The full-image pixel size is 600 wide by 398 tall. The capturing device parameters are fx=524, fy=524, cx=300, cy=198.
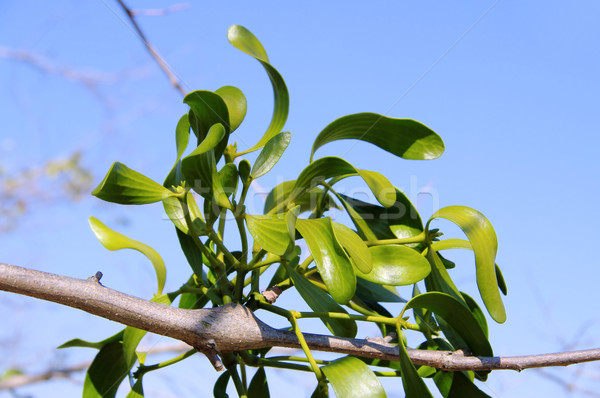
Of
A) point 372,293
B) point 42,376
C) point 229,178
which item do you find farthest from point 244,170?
point 42,376

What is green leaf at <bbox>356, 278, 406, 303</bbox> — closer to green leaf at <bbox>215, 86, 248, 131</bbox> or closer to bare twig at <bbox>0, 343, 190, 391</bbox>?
green leaf at <bbox>215, 86, 248, 131</bbox>

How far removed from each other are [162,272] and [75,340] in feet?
0.47

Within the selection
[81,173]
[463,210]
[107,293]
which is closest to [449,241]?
[463,210]

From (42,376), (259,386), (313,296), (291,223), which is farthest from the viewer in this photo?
(42,376)

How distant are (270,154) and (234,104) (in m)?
0.11

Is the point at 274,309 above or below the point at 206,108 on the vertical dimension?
below

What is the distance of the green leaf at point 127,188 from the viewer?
0.54 meters

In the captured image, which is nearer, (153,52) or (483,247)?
(483,247)

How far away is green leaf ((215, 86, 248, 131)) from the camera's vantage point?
25.8 inches

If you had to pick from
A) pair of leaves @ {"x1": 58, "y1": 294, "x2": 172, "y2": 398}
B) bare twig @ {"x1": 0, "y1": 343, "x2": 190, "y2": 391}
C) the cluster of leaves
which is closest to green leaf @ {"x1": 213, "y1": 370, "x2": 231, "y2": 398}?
the cluster of leaves

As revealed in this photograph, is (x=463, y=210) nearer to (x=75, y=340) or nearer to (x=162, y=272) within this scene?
(x=162, y=272)

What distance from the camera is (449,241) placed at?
69 centimetres

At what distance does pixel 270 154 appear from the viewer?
60 centimetres

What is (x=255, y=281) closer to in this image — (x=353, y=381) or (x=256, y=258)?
(x=256, y=258)
